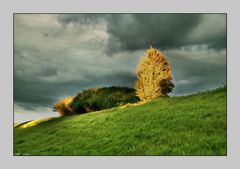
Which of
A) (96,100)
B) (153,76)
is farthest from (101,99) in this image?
(153,76)

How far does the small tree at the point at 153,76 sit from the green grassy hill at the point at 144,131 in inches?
34.3

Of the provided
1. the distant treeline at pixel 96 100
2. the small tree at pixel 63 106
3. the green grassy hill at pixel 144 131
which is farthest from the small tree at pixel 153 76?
the small tree at pixel 63 106

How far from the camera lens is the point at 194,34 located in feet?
47.5

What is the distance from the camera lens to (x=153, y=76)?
18406 millimetres

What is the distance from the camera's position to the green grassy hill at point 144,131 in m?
12.7

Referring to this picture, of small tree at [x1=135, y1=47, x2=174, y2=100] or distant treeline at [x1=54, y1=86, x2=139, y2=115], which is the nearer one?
small tree at [x1=135, y1=47, x2=174, y2=100]

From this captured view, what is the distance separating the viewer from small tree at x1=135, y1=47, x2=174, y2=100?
1661 centimetres

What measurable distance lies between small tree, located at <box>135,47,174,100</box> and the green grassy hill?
87 centimetres

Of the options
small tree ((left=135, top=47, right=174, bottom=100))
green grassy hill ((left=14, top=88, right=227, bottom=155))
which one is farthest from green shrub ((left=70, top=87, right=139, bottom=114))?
green grassy hill ((left=14, top=88, right=227, bottom=155))

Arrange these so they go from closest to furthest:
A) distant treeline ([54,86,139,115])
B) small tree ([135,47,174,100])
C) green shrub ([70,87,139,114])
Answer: small tree ([135,47,174,100])
distant treeline ([54,86,139,115])
green shrub ([70,87,139,114])

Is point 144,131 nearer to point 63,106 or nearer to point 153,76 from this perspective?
point 63,106

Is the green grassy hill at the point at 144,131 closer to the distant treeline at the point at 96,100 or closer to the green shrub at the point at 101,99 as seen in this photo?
the distant treeline at the point at 96,100

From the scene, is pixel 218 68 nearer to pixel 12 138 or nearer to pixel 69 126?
pixel 69 126

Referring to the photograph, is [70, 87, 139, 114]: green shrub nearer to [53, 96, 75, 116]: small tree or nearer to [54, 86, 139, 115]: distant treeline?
[54, 86, 139, 115]: distant treeline
